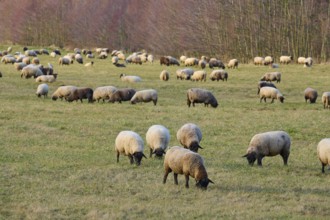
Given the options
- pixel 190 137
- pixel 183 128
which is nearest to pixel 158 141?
pixel 190 137

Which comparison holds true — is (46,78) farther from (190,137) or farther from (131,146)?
(131,146)

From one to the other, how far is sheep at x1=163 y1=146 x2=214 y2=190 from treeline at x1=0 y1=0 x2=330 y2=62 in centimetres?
4361

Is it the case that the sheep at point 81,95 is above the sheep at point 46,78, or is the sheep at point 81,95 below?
below

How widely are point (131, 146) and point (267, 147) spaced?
10.3 feet

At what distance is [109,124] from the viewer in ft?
66.4

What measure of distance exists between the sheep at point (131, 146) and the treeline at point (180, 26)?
4172 centimetres

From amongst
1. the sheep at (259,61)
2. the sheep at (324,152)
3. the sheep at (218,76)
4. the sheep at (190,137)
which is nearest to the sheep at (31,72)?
the sheep at (218,76)

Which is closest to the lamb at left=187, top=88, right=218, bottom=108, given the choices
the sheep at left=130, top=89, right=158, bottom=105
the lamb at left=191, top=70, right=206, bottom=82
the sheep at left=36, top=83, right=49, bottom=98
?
the sheep at left=130, top=89, right=158, bottom=105

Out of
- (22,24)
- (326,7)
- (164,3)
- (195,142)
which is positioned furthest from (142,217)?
(22,24)

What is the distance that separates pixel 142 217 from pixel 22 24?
8751cm

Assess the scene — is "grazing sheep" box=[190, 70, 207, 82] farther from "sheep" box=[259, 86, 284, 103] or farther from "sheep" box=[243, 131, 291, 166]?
"sheep" box=[243, 131, 291, 166]

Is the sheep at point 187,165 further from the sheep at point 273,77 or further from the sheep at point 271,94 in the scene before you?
the sheep at point 273,77

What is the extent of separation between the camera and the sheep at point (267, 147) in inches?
570

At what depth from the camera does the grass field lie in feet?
35.8
